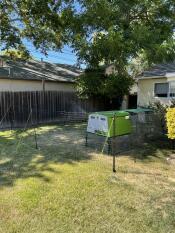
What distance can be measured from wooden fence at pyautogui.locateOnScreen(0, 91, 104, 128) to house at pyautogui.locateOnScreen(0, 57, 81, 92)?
2095 millimetres

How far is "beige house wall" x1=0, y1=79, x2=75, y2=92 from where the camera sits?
654 inches

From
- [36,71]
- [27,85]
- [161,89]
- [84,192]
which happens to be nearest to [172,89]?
[161,89]

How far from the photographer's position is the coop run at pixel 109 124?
345 inches

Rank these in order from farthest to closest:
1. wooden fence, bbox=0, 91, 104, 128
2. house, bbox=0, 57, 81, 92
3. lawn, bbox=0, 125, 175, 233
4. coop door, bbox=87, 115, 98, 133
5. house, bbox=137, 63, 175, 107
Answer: house, bbox=0, 57, 81, 92 < house, bbox=137, 63, 175, 107 < wooden fence, bbox=0, 91, 104, 128 < coop door, bbox=87, 115, 98, 133 < lawn, bbox=0, 125, 175, 233

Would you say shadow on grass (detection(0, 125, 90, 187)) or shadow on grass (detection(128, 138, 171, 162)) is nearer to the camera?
shadow on grass (detection(0, 125, 90, 187))

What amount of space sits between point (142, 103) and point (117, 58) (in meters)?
4.20

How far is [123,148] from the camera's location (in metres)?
9.39

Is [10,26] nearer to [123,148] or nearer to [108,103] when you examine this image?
[108,103]

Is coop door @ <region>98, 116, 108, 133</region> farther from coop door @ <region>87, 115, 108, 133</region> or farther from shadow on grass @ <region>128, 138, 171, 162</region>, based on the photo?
shadow on grass @ <region>128, 138, 171, 162</region>

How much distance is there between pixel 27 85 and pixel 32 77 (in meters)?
0.69

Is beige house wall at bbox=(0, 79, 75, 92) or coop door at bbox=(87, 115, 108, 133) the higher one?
beige house wall at bbox=(0, 79, 75, 92)

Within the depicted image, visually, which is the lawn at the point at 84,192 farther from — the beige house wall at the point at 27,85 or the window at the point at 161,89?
the beige house wall at the point at 27,85

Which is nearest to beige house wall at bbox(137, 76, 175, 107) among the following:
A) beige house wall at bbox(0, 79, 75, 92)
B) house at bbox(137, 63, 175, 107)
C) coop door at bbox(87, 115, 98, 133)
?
house at bbox(137, 63, 175, 107)

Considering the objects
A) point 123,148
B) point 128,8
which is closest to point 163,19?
point 128,8
